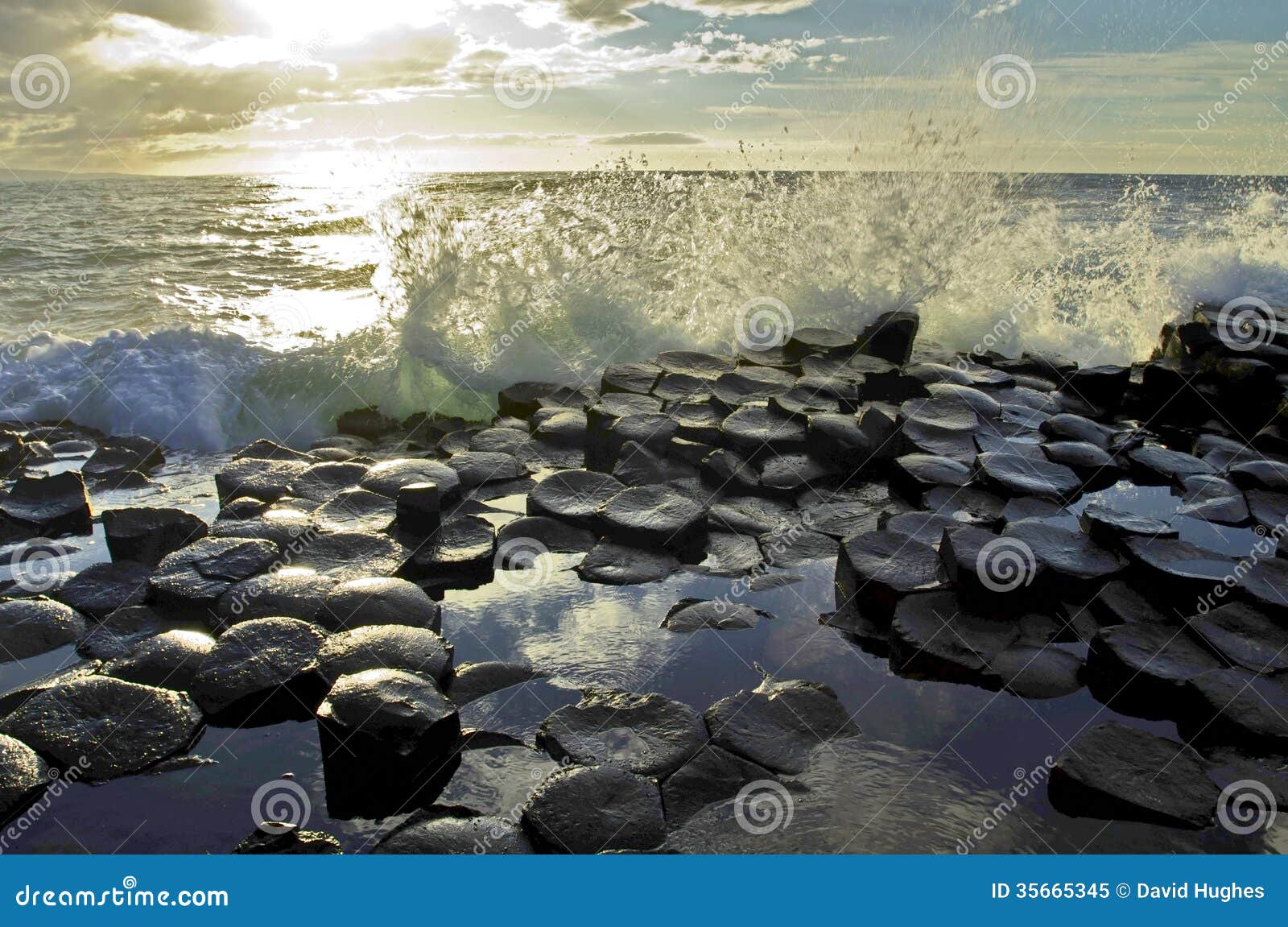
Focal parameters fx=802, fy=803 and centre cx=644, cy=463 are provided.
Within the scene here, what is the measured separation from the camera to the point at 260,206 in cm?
2209

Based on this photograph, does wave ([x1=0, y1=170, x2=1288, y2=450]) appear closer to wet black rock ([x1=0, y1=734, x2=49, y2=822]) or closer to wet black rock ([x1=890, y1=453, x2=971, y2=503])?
wet black rock ([x1=890, y1=453, x2=971, y2=503])

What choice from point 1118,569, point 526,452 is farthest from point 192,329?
point 1118,569

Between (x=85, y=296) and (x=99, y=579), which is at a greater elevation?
(x=85, y=296)

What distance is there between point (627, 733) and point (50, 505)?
3420 millimetres

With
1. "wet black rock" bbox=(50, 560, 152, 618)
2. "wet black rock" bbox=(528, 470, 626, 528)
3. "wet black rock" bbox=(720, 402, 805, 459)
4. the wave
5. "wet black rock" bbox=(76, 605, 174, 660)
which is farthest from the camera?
the wave

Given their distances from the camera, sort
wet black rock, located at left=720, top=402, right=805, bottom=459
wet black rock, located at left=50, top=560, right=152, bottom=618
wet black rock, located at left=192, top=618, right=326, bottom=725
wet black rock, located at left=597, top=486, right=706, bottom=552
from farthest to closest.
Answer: wet black rock, located at left=720, top=402, right=805, bottom=459, wet black rock, located at left=597, top=486, right=706, bottom=552, wet black rock, located at left=50, top=560, right=152, bottom=618, wet black rock, located at left=192, top=618, right=326, bottom=725

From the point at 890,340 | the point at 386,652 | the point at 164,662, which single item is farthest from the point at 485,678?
the point at 890,340

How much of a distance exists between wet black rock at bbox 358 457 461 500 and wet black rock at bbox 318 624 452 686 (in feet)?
4.34

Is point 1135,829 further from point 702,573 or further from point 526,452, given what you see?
point 526,452

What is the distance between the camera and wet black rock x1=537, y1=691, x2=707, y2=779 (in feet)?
7.60

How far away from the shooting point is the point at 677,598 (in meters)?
3.29

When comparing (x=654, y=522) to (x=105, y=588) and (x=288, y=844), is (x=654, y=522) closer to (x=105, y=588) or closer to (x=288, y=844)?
(x=288, y=844)

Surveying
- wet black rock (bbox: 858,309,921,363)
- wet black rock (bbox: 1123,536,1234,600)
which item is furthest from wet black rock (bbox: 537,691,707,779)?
wet black rock (bbox: 858,309,921,363)

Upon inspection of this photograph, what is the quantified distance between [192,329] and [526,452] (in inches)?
151
